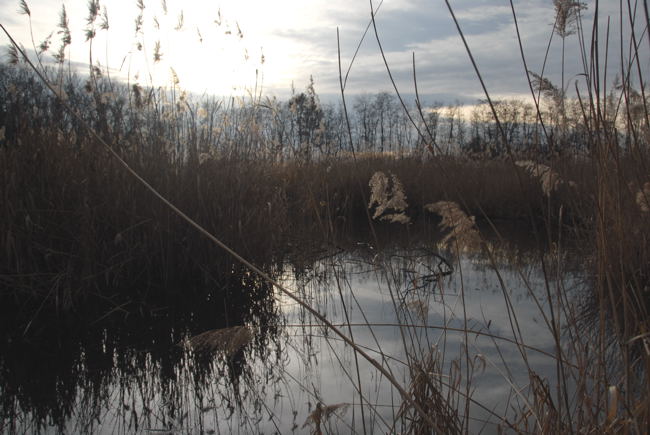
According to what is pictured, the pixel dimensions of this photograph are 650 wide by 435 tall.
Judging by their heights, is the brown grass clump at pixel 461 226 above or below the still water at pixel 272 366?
above

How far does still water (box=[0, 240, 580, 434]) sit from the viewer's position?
4.67 ft

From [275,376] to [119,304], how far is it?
1.21m

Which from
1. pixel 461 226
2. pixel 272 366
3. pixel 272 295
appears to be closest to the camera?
pixel 461 226

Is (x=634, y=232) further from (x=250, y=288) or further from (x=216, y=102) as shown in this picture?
(x=216, y=102)

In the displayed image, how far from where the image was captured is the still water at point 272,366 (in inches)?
56.1

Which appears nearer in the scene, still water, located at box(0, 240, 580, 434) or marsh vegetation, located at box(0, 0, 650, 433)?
marsh vegetation, located at box(0, 0, 650, 433)

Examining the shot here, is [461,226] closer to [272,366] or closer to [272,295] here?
[272,366]

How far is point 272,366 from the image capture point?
197 cm

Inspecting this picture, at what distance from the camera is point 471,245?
1.08 m

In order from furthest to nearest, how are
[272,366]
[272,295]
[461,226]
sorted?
[272,295], [272,366], [461,226]

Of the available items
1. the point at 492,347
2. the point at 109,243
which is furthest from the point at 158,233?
the point at 492,347

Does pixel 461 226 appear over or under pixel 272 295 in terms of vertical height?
over

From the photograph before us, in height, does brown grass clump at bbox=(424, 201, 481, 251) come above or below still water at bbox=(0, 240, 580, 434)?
above

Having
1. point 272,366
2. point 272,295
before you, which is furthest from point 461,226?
point 272,295
